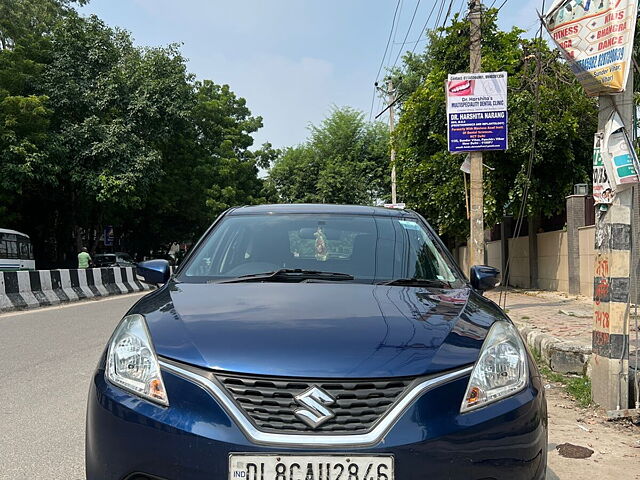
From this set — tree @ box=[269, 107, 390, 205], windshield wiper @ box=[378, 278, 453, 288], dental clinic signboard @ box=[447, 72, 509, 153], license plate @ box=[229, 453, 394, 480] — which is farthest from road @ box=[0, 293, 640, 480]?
tree @ box=[269, 107, 390, 205]

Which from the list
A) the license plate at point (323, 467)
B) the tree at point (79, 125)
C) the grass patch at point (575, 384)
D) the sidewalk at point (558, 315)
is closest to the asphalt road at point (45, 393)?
the license plate at point (323, 467)

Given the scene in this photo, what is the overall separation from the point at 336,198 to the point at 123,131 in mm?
14145

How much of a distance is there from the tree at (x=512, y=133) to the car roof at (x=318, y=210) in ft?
37.7

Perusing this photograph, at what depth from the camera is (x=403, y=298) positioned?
2836mm

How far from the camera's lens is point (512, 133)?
15.0m

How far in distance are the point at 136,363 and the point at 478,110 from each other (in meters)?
9.11

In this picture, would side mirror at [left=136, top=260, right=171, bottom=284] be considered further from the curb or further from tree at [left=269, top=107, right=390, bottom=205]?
tree at [left=269, top=107, right=390, bottom=205]

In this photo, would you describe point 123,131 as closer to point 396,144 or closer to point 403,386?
point 396,144

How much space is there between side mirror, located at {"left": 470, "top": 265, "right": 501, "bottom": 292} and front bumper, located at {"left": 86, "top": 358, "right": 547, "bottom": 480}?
4.38ft

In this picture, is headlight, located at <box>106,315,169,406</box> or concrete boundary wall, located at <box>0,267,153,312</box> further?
concrete boundary wall, located at <box>0,267,153,312</box>

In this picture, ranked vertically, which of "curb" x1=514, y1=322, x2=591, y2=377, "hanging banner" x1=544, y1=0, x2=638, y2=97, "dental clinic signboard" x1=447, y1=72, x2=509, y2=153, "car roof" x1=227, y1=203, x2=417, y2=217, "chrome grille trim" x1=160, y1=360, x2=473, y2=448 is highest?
"dental clinic signboard" x1=447, y1=72, x2=509, y2=153

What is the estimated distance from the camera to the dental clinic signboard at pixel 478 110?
10.3 meters

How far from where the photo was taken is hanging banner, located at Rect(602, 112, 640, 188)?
4.57 m

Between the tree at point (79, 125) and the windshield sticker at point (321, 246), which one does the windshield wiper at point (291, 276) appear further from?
the tree at point (79, 125)
